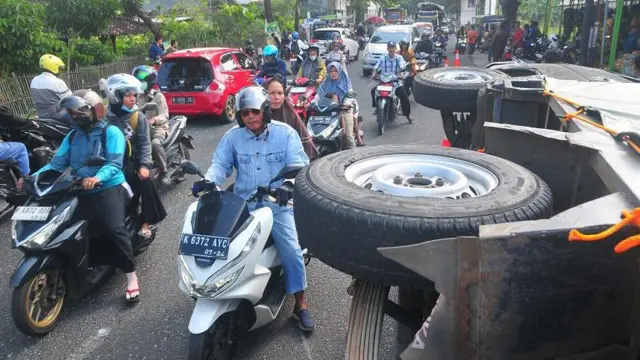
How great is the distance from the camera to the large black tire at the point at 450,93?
4.51 m

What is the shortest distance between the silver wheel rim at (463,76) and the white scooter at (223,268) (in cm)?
243

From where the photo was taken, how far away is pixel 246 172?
11.2ft

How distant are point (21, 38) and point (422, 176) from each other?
35.1ft

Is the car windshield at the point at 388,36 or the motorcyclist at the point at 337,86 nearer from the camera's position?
the motorcyclist at the point at 337,86

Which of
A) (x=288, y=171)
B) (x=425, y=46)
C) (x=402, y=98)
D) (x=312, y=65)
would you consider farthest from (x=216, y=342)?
(x=425, y=46)

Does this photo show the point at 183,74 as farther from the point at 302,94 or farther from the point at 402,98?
the point at 402,98

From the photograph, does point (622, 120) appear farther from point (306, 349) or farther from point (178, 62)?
point (178, 62)

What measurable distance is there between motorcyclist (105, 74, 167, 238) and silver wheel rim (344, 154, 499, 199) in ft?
8.10

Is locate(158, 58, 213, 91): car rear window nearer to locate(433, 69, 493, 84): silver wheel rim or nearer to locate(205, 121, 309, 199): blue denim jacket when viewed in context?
locate(433, 69, 493, 84): silver wheel rim

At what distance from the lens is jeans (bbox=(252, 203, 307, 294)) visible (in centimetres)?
322

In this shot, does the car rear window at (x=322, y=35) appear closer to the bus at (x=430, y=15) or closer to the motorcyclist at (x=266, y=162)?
the bus at (x=430, y=15)

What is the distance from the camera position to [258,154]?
3379mm

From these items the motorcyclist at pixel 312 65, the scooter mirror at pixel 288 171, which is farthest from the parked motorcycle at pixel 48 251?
the motorcyclist at pixel 312 65

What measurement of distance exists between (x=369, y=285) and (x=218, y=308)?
928 mm
